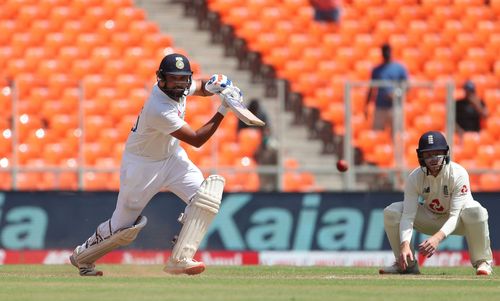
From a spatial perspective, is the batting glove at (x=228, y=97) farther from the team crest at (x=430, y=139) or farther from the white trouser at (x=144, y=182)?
the team crest at (x=430, y=139)

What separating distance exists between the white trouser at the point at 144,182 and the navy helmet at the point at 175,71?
1.91 ft

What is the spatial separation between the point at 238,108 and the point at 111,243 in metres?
1.47

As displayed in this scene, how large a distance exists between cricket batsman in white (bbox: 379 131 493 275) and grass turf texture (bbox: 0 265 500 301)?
19cm

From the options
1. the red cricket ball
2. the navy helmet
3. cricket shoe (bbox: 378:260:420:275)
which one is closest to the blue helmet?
cricket shoe (bbox: 378:260:420:275)

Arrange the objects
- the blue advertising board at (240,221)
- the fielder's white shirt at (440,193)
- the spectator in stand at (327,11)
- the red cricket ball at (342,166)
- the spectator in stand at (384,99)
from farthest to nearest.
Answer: the spectator in stand at (327,11)
the spectator in stand at (384,99)
the blue advertising board at (240,221)
the red cricket ball at (342,166)
the fielder's white shirt at (440,193)

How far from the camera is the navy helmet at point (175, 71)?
30.7ft

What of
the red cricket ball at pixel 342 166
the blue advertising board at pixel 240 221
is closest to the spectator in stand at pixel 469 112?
the blue advertising board at pixel 240 221

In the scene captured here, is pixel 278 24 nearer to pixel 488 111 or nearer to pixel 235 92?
pixel 488 111

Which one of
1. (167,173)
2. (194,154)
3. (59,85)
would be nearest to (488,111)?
(194,154)

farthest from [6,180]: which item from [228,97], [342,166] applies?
[228,97]

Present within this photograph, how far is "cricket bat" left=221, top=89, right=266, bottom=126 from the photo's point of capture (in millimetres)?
9164

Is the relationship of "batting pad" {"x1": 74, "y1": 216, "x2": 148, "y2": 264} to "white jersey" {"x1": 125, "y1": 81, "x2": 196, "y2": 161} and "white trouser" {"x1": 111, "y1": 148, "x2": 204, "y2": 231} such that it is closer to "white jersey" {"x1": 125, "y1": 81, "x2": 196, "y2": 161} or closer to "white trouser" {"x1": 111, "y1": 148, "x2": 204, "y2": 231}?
"white trouser" {"x1": 111, "y1": 148, "x2": 204, "y2": 231}

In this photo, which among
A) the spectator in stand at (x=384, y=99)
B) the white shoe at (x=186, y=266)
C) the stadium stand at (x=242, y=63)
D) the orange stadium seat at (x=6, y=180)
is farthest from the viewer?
the spectator in stand at (x=384, y=99)

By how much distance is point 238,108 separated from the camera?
9.26 meters
